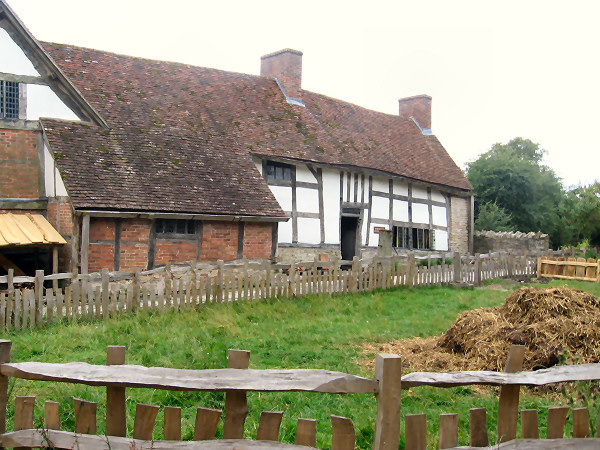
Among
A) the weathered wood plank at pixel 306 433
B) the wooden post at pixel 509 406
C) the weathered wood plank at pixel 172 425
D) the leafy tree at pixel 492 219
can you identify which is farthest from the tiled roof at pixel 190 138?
the wooden post at pixel 509 406

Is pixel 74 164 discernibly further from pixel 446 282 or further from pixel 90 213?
pixel 446 282

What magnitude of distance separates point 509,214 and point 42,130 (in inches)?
1060

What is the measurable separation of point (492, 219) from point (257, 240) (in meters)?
18.5

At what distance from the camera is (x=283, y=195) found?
18.5 meters

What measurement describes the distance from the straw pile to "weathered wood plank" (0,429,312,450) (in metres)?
4.00

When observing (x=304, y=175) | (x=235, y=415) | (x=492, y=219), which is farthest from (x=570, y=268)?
(x=235, y=415)

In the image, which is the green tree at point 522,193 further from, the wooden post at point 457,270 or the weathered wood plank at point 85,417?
the weathered wood plank at point 85,417

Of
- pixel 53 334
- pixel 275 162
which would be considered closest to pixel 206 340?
pixel 53 334

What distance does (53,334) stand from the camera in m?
8.98

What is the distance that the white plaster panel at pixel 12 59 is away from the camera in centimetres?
1356

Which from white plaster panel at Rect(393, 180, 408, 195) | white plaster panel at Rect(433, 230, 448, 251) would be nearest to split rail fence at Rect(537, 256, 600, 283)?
white plaster panel at Rect(433, 230, 448, 251)

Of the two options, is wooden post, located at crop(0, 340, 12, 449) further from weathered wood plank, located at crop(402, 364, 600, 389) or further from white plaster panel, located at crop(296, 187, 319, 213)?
white plaster panel, located at crop(296, 187, 319, 213)

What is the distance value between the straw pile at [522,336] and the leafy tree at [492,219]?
2354 centimetres

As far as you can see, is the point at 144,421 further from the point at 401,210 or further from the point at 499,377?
the point at 401,210
